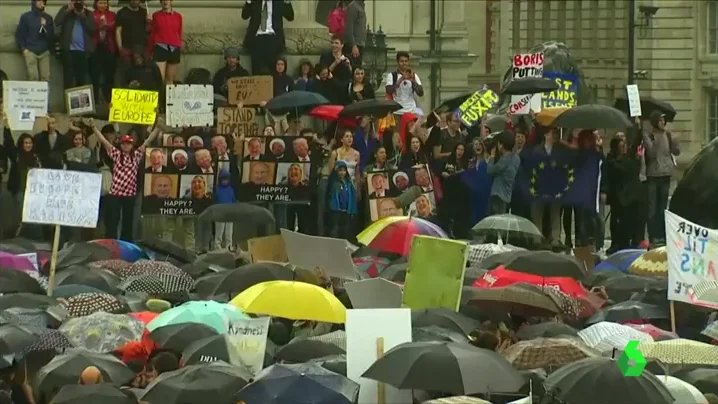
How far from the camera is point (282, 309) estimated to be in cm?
1788

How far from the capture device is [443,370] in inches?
579

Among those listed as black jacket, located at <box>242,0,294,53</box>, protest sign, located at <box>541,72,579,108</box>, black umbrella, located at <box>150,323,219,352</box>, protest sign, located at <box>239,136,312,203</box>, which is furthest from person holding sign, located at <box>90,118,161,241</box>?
black umbrella, located at <box>150,323,219,352</box>

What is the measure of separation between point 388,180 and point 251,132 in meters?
2.21

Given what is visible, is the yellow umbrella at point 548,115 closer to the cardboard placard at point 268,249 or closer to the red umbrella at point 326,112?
the red umbrella at point 326,112

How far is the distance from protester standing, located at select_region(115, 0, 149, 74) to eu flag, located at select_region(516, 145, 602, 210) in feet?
16.4

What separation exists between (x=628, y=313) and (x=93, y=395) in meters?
5.73

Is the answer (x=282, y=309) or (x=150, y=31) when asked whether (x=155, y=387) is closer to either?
(x=282, y=309)

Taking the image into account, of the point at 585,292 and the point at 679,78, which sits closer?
the point at 585,292

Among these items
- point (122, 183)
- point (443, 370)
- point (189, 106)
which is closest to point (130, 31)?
point (189, 106)

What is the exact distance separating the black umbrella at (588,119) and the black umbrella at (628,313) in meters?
7.17

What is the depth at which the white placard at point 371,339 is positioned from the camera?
1525cm

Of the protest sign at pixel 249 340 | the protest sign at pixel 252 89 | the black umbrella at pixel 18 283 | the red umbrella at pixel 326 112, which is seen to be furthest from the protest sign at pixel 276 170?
the protest sign at pixel 249 340

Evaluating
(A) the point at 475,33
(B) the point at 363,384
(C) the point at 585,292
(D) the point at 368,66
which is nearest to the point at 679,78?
(A) the point at 475,33

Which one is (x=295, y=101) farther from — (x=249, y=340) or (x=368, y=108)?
(x=249, y=340)
